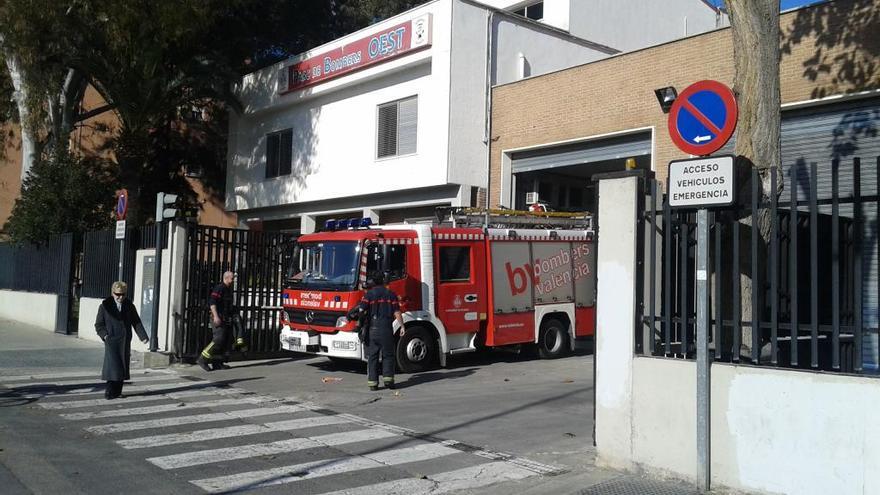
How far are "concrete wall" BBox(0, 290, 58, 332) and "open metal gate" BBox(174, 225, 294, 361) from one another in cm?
804

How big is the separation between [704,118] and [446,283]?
316 inches

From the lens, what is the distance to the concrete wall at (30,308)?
21.2 meters

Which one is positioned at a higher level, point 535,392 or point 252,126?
point 252,126

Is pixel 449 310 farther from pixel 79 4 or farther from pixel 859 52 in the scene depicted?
pixel 79 4

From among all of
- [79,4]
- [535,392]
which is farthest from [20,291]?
[535,392]

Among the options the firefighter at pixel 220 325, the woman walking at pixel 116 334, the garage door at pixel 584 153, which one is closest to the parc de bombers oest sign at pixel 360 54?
the garage door at pixel 584 153

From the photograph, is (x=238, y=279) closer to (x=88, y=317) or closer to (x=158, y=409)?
(x=158, y=409)

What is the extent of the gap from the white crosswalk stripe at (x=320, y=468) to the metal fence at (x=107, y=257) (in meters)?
10.2

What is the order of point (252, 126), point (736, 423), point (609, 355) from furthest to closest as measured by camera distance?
point (252, 126), point (609, 355), point (736, 423)

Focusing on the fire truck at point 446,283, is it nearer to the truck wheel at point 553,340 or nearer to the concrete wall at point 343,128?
the truck wheel at point 553,340

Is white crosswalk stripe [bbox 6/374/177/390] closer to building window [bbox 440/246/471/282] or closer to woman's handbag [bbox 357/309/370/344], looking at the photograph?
woman's handbag [bbox 357/309/370/344]

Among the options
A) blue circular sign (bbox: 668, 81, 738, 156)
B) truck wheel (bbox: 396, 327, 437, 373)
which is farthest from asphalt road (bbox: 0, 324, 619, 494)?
blue circular sign (bbox: 668, 81, 738, 156)

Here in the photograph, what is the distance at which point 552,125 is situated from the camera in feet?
60.7

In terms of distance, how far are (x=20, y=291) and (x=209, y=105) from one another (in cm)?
1046
